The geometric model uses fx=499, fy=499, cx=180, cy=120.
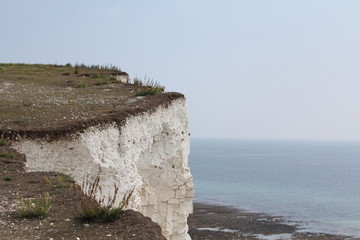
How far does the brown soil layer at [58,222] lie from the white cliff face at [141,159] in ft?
11.4

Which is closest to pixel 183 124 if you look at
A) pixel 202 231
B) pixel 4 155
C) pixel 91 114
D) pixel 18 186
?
pixel 91 114

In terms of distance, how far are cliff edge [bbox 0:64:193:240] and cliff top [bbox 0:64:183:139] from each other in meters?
0.04

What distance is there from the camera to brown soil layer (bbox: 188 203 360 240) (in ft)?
152

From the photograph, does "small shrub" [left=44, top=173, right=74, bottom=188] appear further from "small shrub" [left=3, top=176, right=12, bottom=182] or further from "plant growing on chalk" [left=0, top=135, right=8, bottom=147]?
"plant growing on chalk" [left=0, top=135, right=8, bottom=147]

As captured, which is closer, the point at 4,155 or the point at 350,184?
the point at 4,155

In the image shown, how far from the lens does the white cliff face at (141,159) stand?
17375 mm

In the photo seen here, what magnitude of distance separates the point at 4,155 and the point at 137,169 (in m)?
6.40

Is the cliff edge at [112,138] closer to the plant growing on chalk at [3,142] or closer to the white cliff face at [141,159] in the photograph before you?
the white cliff face at [141,159]

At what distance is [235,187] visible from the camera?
302ft

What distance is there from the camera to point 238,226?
168ft

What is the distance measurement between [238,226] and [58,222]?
4269cm

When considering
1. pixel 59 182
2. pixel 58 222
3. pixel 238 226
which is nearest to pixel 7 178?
pixel 59 182

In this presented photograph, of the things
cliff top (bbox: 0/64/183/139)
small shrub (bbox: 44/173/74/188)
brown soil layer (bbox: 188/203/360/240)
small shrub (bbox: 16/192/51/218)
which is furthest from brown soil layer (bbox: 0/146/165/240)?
brown soil layer (bbox: 188/203/360/240)

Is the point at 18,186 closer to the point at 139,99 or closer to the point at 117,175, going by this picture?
the point at 117,175
